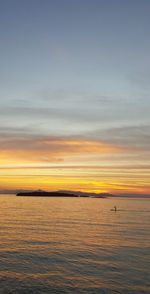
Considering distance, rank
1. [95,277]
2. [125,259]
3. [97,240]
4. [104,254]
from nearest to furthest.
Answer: [95,277]
[125,259]
[104,254]
[97,240]

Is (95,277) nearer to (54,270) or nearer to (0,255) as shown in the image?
(54,270)

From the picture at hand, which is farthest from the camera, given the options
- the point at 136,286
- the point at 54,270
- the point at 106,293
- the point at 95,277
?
the point at 54,270

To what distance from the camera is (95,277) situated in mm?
27516

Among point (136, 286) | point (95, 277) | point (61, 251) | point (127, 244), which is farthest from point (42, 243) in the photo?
point (136, 286)

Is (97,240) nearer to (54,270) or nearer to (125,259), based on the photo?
(125,259)

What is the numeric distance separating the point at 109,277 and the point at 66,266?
589 cm

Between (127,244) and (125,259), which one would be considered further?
(127,244)

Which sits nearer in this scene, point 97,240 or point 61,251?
point 61,251

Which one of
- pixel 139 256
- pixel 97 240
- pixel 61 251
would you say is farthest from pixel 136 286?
pixel 97 240

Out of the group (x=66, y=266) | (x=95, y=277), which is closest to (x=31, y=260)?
(x=66, y=266)

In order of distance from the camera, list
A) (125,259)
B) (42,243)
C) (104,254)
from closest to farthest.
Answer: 1. (125,259)
2. (104,254)
3. (42,243)

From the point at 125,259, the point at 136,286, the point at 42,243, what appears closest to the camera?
the point at 136,286

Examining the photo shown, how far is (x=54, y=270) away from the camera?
1169 inches

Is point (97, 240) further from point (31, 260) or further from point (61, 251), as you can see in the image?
point (31, 260)
